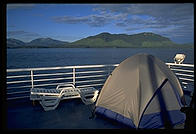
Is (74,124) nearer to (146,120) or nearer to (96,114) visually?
(96,114)

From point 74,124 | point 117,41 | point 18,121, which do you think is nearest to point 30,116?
point 18,121

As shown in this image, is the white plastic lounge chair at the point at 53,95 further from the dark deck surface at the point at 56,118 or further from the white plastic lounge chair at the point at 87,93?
the dark deck surface at the point at 56,118

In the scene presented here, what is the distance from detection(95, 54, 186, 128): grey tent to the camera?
8.87 ft

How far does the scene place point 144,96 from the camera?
8.93 ft

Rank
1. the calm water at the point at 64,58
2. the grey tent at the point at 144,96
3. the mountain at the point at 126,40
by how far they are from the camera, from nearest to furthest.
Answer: the grey tent at the point at 144,96 < the calm water at the point at 64,58 < the mountain at the point at 126,40

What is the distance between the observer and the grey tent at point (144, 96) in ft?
8.87

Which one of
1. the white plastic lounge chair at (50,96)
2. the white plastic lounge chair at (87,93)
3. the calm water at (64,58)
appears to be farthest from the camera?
the calm water at (64,58)

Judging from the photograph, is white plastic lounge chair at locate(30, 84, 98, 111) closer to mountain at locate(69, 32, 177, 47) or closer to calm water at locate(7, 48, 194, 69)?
calm water at locate(7, 48, 194, 69)

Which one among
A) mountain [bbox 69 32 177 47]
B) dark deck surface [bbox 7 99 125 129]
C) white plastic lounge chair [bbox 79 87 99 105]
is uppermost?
mountain [bbox 69 32 177 47]

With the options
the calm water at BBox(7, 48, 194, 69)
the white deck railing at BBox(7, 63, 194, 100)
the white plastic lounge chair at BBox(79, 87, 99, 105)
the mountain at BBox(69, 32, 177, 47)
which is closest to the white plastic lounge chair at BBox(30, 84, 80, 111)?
the white plastic lounge chair at BBox(79, 87, 99, 105)

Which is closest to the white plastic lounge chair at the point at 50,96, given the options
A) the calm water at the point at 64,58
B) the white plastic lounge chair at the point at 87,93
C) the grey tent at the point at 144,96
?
the white plastic lounge chair at the point at 87,93

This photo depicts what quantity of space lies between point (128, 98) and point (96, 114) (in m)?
0.84

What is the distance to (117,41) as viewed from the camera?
2080 inches

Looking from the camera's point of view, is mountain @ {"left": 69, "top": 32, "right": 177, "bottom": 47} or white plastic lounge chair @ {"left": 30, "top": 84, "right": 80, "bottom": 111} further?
mountain @ {"left": 69, "top": 32, "right": 177, "bottom": 47}
